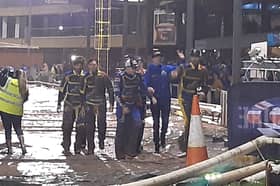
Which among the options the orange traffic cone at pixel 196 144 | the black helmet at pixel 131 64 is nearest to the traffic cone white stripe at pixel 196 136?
the orange traffic cone at pixel 196 144

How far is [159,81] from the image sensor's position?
13.5m

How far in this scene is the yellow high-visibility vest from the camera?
42.9ft

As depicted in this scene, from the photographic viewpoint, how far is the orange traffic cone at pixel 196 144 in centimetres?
929

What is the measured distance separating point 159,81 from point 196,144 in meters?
4.20

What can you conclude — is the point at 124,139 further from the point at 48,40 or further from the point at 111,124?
the point at 48,40

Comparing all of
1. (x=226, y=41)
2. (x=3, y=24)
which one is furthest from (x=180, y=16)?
(x=3, y=24)

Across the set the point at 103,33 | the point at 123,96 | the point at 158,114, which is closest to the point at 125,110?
the point at 123,96

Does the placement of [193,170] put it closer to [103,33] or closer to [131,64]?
[131,64]

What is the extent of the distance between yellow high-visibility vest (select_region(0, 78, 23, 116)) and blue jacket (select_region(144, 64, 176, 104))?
235 centimetres

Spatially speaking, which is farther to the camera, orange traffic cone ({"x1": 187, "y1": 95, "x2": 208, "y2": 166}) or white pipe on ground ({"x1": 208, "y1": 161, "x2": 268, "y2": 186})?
orange traffic cone ({"x1": 187, "y1": 95, "x2": 208, "y2": 166})

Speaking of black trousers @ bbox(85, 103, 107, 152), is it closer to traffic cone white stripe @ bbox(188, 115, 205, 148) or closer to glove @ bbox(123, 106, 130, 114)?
glove @ bbox(123, 106, 130, 114)

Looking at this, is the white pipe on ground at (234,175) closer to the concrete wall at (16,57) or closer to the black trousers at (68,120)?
the black trousers at (68,120)

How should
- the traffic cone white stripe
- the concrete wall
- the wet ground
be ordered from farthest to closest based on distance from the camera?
the concrete wall
the wet ground
the traffic cone white stripe

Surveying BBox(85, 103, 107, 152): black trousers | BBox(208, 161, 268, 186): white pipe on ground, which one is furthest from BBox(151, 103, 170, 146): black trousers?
BBox(208, 161, 268, 186): white pipe on ground
